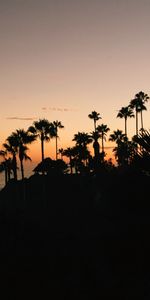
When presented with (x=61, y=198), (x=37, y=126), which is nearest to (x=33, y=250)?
(x=37, y=126)

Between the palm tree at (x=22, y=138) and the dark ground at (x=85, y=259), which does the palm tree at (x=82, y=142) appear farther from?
the dark ground at (x=85, y=259)

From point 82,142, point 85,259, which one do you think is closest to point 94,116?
point 82,142

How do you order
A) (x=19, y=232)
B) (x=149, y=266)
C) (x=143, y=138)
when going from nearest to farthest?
(x=143, y=138) → (x=149, y=266) → (x=19, y=232)

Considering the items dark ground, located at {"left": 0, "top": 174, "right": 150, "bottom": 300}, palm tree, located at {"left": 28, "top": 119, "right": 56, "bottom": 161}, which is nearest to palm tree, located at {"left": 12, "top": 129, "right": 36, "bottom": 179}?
palm tree, located at {"left": 28, "top": 119, "right": 56, "bottom": 161}

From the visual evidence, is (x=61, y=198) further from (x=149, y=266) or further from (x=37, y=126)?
(x=149, y=266)

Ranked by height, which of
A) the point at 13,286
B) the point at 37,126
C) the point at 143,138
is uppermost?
the point at 37,126

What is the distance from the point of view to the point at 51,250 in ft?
71.3

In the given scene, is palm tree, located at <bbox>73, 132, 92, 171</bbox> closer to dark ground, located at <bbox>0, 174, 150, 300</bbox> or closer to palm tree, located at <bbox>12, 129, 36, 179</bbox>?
palm tree, located at <bbox>12, 129, 36, 179</bbox>

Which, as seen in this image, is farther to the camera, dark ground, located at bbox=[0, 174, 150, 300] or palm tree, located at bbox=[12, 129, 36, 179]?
palm tree, located at bbox=[12, 129, 36, 179]

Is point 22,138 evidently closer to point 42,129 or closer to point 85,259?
point 42,129

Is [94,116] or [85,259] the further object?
[94,116]

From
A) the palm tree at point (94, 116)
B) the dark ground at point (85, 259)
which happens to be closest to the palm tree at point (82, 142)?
the palm tree at point (94, 116)

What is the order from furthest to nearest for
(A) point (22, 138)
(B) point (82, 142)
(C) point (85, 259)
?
(B) point (82, 142), (A) point (22, 138), (C) point (85, 259)

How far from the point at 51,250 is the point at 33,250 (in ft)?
3.68
